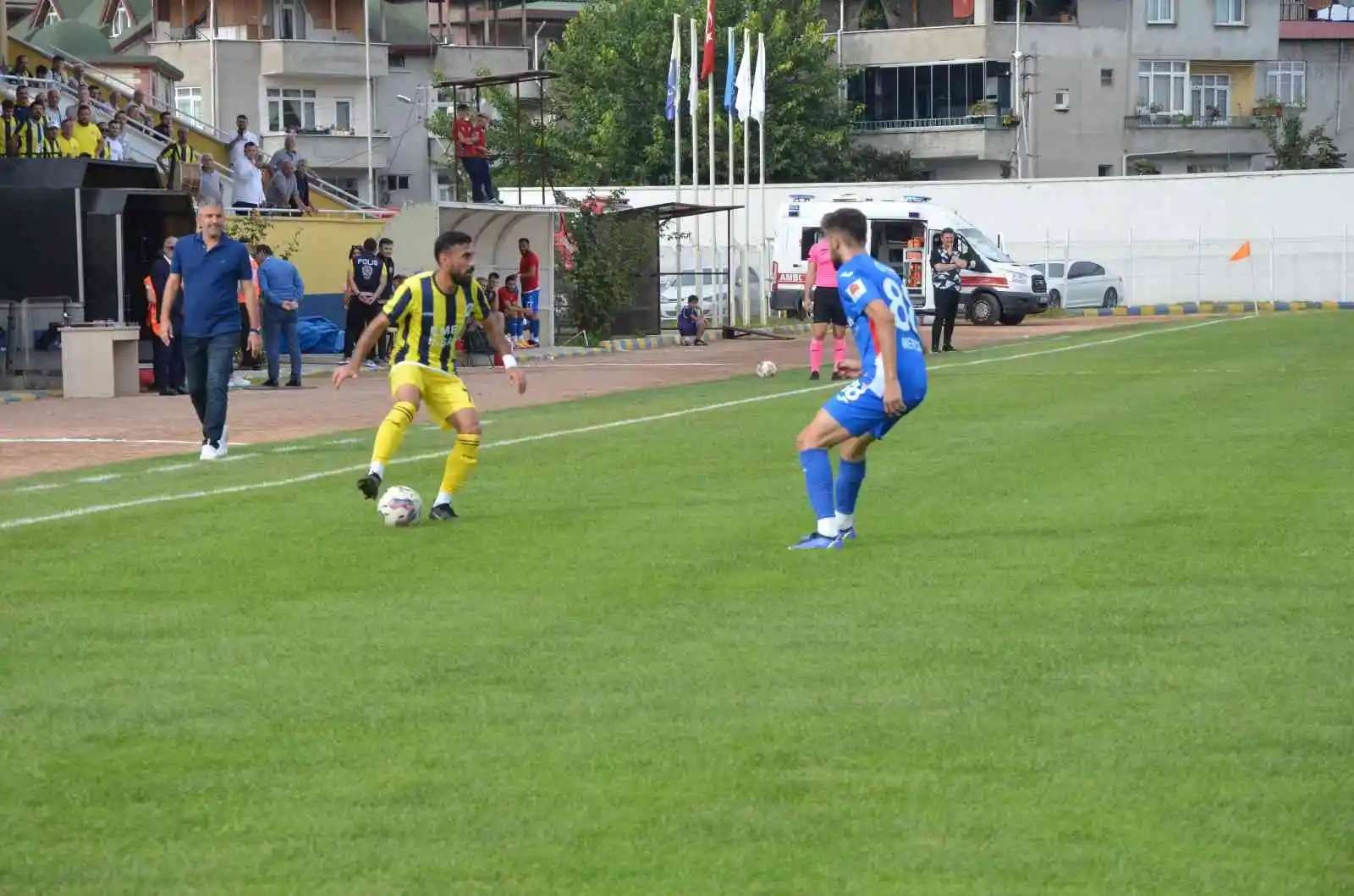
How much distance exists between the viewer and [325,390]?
2586cm

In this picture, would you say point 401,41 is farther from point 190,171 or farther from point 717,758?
point 717,758

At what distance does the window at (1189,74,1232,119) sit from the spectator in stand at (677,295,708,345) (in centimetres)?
4366

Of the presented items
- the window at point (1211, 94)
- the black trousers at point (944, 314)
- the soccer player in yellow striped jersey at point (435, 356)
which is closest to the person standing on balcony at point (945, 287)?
the black trousers at point (944, 314)

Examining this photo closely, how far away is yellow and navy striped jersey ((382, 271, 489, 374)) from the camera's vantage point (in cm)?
1236

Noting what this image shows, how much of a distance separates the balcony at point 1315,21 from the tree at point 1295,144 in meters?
4.83

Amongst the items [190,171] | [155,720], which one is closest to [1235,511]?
[155,720]

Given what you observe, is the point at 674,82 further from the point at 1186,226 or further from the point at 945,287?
the point at 1186,226

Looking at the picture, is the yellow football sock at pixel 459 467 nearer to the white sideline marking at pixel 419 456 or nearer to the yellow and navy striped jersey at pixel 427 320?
the yellow and navy striped jersey at pixel 427 320

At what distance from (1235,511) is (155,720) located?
7.03m

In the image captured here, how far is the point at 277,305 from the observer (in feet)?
87.9

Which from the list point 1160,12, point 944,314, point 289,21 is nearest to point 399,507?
point 944,314

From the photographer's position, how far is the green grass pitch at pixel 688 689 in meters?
5.21

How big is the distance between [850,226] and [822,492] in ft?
4.46

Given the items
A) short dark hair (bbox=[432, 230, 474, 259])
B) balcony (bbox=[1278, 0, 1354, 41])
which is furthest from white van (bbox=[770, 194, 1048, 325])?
balcony (bbox=[1278, 0, 1354, 41])
